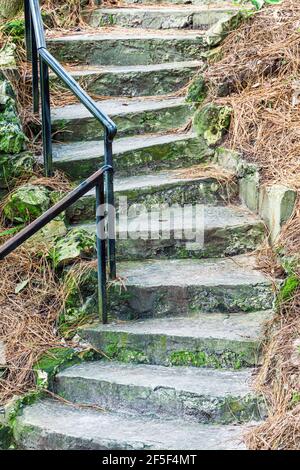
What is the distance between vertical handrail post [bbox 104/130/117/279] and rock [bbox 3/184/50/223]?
19.6 inches

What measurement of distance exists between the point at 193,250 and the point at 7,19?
247cm

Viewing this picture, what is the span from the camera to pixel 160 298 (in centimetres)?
355

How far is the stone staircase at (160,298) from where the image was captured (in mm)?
3010

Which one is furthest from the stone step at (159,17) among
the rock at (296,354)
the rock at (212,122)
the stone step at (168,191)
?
the rock at (296,354)

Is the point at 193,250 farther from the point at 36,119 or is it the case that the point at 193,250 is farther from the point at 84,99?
the point at 36,119

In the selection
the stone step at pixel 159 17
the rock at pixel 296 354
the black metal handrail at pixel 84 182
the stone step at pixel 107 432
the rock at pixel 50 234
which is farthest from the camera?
the stone step at pixel 159 17

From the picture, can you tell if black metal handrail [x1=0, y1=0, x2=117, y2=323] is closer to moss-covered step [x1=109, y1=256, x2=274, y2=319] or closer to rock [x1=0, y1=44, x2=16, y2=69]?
moss-covered step [x1=109, y1=256, x2=274, y2=319]

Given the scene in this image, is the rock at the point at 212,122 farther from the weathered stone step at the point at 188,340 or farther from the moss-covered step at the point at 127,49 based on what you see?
the weathered stone step at the point at 188,340

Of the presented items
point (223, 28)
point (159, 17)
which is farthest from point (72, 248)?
point (159, 17)

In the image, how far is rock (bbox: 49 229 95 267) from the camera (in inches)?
142

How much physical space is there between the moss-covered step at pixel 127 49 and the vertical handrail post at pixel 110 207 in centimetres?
187

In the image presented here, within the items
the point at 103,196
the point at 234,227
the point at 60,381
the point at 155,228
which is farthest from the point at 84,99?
the point at 60,381

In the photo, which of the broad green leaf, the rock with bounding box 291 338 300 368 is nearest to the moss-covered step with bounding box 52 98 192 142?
the broad green leaf

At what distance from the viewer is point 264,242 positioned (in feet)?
12.6
